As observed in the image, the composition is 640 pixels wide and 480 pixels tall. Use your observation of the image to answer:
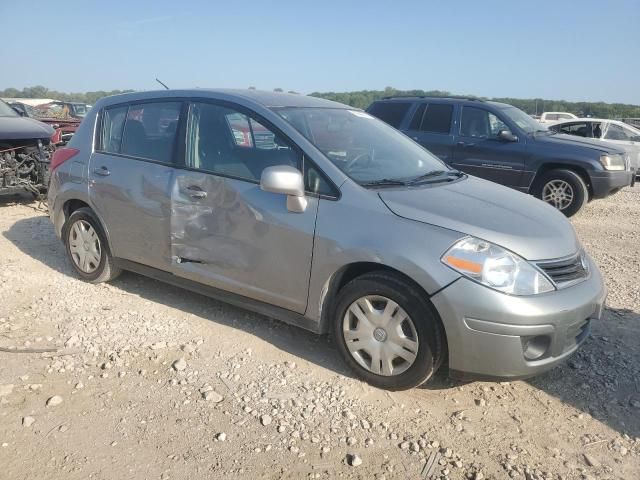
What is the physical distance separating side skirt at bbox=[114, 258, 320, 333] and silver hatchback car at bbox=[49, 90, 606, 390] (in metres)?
0.01

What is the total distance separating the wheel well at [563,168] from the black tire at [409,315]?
20.5 feet

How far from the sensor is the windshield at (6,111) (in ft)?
29.3

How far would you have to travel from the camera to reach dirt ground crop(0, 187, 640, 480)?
8.60ft

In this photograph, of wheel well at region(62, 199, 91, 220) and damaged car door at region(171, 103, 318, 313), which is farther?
wheel well at region(62, 199, 91, 220)

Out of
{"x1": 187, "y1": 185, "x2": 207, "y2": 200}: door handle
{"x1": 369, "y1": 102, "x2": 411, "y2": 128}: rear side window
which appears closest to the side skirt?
{"x1": 187, "y1": 185, "x2": 207, "y2": 200}: door handle

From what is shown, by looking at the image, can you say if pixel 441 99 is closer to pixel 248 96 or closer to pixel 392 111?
pixel 392 111

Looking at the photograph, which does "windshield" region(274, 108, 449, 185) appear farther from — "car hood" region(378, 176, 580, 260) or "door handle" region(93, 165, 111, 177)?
"door handle" region(93, 165, 111, 177)

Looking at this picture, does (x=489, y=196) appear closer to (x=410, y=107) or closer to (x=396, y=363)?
(x=396, y=363)

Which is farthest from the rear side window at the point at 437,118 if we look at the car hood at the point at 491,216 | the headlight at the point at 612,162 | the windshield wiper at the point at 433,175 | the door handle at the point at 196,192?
the door handle at the point at 196,192

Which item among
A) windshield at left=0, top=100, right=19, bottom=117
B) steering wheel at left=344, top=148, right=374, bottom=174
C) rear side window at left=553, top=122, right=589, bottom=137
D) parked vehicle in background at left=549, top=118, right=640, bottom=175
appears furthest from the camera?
rear side window at left=553, top=122, right=589, bottom=137

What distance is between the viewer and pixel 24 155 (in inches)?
315

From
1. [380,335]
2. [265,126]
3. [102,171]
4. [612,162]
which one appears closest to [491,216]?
[380,335]

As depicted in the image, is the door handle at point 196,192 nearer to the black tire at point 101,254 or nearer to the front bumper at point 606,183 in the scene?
the black tire at point 101,254

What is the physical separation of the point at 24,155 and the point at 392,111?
595 centimetres
